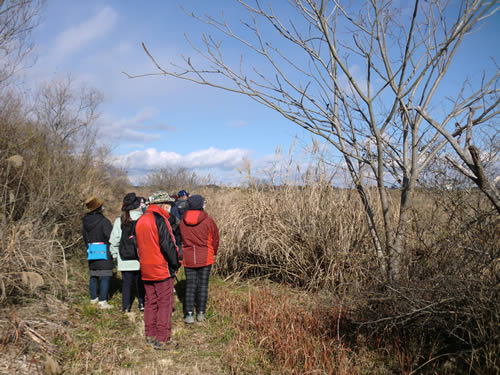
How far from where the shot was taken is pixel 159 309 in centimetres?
437

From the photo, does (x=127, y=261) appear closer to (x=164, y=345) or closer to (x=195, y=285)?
(x=195, y=285)

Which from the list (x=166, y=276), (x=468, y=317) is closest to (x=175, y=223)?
(x=166, y=276)

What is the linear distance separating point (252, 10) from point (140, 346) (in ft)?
13.6

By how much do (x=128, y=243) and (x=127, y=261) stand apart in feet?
0.98

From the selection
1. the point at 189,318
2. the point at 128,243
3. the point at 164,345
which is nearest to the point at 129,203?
the point at 128,243

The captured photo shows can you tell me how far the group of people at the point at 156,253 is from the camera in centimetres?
432

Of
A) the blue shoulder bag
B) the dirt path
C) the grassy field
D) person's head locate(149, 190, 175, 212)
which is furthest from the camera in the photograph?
the blue shoulder bag

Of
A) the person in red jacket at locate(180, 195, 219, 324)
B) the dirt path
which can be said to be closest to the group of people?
the person in red jacket at locate(180, 195, 219, 324)

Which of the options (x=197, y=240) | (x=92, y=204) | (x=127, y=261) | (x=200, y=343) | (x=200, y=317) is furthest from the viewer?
(x=92, y=204)

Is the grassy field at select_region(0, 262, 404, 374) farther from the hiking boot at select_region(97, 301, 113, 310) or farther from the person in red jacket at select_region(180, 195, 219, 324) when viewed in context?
the person in red jacket at select_region(180, 195, 219, 324)

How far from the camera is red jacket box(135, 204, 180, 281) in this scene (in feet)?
14.1

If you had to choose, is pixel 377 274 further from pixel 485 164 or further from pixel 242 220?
pixel 242 220

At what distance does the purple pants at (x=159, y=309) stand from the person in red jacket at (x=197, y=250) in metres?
0.66

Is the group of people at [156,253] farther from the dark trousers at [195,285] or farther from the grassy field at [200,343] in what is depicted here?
the grassy field at [200,343]
